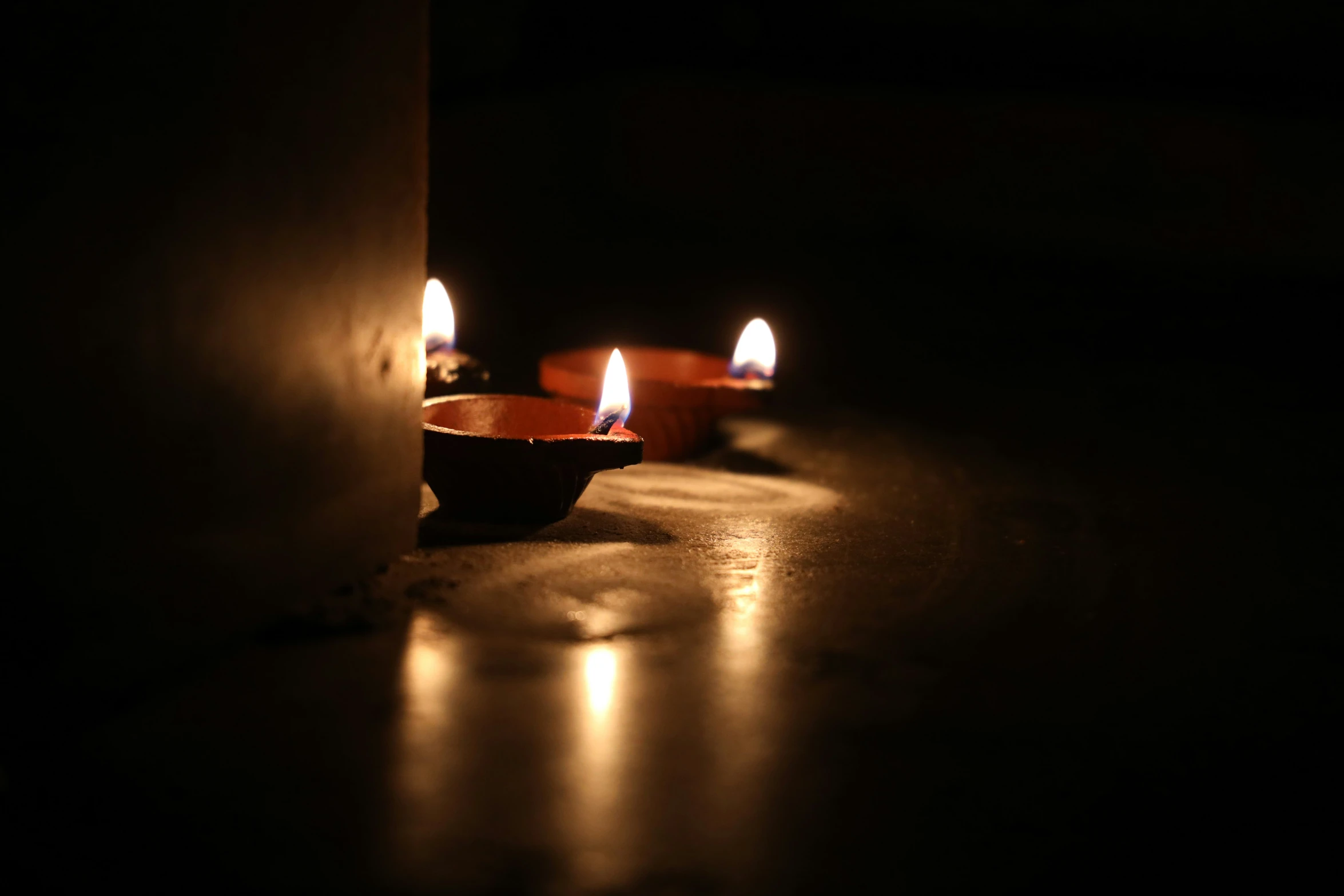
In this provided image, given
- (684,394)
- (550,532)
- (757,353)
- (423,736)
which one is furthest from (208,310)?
(757,353)

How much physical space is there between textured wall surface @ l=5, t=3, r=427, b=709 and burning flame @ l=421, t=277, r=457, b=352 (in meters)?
0.94

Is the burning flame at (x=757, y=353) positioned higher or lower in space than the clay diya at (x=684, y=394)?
higher

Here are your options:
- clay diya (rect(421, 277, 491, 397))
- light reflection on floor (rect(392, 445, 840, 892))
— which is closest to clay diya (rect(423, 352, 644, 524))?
light reflection on floor (rect(392, 445, 840, 892))

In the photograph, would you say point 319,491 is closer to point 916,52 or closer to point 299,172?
point 299,172

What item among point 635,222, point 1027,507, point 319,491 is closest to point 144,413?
point 319,491

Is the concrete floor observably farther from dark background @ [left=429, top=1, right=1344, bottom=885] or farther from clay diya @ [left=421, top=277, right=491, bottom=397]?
clay diya @ [left=421, top=277, right=491, bottom=397]

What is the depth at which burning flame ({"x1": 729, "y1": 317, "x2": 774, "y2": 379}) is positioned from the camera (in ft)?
8.16

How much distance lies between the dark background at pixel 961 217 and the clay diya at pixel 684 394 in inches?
13.2

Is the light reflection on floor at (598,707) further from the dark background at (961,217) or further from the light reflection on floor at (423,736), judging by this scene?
the dark background at (961,217)

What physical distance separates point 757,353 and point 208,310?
4.63ft

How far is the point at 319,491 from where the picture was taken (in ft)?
4.78

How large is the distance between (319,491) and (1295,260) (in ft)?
13.7

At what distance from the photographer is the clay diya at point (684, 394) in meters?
2.33

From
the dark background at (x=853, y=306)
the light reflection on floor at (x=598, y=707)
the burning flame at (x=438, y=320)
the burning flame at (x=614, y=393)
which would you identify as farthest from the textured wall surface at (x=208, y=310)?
the burning flame at (x=438, y=320)
